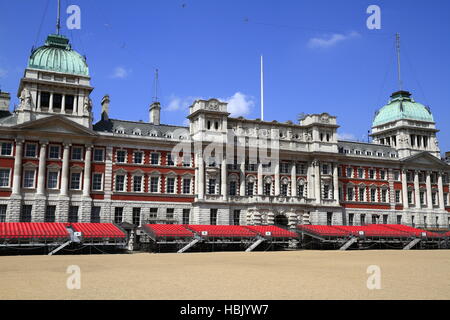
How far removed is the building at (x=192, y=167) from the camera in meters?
55.2

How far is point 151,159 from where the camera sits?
61938 mm

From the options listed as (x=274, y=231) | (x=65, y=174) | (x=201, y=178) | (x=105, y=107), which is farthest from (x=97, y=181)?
(x=274, y=231)

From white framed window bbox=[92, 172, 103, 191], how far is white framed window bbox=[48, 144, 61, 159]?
5.04 m

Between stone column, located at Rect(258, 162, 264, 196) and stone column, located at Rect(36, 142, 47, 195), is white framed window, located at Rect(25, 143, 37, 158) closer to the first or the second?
stone column, located at Rect(36, 142, 47, 195)

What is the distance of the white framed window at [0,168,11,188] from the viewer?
5394 cm

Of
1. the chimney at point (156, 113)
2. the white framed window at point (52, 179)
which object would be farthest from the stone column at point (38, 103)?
the chimney at point (156, 113)

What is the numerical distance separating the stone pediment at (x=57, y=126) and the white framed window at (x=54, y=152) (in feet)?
6.93

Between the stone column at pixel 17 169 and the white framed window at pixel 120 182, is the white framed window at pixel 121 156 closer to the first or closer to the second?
the white framed window at pixel 120 182

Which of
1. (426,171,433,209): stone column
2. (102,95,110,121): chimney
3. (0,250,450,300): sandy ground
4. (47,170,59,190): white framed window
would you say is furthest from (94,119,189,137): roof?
(426,171,433,209): stone column

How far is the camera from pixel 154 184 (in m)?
61.7

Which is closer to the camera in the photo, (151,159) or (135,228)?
(135,228)

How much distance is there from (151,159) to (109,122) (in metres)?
8.03
